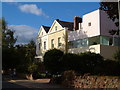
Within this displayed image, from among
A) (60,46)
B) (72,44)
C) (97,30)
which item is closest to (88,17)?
(97,30)

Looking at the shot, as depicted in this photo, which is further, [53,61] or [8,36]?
[8,36]

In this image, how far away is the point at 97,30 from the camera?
80.8ft

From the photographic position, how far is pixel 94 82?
1559 cm

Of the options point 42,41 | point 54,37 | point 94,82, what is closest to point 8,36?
point 42,41

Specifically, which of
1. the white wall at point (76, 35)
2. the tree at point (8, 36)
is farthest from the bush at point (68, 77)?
the tree at point (8, 36)

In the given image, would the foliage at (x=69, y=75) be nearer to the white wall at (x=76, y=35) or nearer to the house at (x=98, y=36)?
the house at (x=98, y=36)

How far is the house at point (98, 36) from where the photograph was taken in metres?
24.4

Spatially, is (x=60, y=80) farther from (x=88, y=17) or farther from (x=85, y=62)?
(x=88, y=17)

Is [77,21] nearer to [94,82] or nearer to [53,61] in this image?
[53,61]

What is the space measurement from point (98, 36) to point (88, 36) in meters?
1.66

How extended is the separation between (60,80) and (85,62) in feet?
9.44

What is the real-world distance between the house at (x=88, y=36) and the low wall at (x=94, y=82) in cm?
628

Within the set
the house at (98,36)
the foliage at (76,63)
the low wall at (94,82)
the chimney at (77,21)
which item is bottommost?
the low wall at (94,82)

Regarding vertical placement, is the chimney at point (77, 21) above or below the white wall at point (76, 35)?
above
